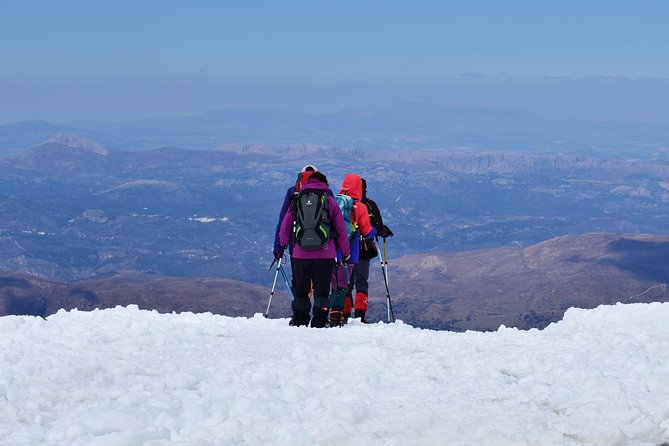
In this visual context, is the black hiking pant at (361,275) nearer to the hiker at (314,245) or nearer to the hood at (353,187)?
the hood at (353,187)

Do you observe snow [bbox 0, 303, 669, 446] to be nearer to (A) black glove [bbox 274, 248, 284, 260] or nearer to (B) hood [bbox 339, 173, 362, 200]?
(A) black glove [bbox 274, 248, 284, 260]

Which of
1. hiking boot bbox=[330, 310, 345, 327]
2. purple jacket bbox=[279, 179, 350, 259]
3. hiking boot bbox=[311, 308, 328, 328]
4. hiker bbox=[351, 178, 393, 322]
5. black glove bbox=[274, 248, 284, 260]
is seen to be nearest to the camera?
purple jacket bbox=[279, 179, 350, 259]

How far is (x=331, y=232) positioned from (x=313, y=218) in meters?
0.61

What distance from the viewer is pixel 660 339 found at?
38.6 ft

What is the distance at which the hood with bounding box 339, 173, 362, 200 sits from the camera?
16047mm

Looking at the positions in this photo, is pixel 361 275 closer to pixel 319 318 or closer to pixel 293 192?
pixel 319 318

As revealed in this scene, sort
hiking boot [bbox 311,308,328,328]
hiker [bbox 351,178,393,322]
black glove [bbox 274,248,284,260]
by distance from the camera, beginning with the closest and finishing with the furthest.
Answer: hiking boot [bbox 311,308,328,328] < black glove [bbox 274,248,284,260] < hiker [bbox 351,178,393,322]

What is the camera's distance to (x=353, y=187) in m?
16.0

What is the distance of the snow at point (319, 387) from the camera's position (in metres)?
7.38

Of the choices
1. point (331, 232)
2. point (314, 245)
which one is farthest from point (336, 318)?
point (314, 245)

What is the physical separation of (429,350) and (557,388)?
254 cm

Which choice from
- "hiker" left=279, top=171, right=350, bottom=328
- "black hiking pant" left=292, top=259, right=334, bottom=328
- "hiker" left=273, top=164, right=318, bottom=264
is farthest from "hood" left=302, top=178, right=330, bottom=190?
"black hiking pant" left=292, top=259, right=334, bottom=328

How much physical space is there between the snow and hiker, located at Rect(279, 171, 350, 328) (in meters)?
2.13

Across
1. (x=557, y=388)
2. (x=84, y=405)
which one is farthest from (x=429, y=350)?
(x=84, y=405)
